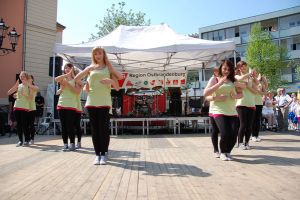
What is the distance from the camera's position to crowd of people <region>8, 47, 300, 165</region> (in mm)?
5816

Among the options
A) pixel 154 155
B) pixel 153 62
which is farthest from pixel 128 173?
pixel 153 62

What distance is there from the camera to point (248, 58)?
44.1m

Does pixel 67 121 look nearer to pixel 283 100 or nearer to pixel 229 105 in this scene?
pixel 229 105

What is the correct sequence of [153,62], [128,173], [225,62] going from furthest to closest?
1. [153,62]
2. [225,62]
3. [128,173]

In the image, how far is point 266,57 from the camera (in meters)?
42.9

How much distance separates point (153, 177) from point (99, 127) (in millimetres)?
1452

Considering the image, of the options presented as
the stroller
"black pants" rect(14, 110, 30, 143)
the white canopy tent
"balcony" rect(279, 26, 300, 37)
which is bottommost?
the stroller

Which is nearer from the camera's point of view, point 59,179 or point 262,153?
point 59,179

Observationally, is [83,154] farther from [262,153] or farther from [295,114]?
[295,114]

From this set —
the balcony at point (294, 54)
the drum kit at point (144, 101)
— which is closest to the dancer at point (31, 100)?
the drum kit at point (144, 101)

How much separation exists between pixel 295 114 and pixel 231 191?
1453 cm

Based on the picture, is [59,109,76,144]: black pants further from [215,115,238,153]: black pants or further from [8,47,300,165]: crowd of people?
[215,115,238,153]: black pants

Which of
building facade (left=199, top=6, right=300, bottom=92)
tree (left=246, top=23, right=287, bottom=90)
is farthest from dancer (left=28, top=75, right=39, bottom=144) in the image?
building facade (left=199, top=6, right=300, bottom=92)

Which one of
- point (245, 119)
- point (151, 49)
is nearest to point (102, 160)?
point (245, 119)
